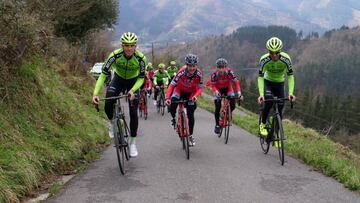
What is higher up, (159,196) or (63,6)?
(63,6)

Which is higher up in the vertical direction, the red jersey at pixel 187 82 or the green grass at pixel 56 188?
the red jersey at pixel 187 82

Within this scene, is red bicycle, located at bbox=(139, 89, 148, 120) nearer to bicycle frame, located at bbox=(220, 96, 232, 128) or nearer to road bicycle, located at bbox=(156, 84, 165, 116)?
road bicycle, located at bbox=(156, 84, 165, 116)

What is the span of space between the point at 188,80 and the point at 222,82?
7.18 feet

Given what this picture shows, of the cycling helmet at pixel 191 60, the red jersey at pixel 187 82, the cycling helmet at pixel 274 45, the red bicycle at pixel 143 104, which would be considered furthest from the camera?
the red bicycle at pixel 143 104

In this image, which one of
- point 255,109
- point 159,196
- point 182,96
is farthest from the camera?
point 255,109

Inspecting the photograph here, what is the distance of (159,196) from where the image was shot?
238 inches

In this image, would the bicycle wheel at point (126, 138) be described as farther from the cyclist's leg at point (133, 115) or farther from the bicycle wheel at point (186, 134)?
the bicycle wheel at point (186, 134)

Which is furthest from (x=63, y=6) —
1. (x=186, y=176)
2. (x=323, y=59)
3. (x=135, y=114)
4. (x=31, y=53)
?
(x=323, y=59)

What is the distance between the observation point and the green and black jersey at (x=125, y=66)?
7.69 m

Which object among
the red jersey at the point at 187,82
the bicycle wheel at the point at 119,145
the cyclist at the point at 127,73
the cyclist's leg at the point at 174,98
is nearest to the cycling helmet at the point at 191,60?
the red jersey at the point at 187,82

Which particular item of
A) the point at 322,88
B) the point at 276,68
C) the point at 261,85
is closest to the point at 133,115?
the point at 261,85

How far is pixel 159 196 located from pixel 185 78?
12.8 ft

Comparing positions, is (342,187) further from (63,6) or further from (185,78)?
(63,6)

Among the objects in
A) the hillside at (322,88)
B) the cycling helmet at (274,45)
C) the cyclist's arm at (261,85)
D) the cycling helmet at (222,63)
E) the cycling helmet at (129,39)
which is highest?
the cycling helmet at (129,39)
